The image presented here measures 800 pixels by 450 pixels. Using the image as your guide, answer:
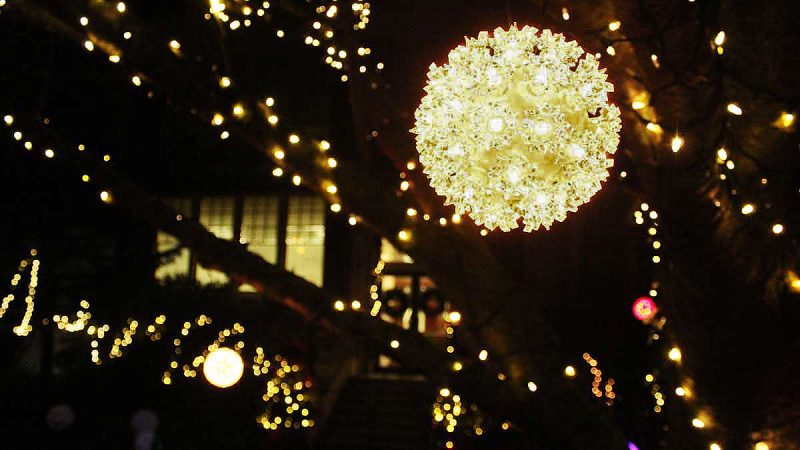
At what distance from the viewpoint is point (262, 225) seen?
1308 cm

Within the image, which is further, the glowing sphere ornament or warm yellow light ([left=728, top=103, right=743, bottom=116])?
warm yellow light ([left=728, top=103, right=743, bottom=116])

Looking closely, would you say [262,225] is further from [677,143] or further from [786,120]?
[786,120]

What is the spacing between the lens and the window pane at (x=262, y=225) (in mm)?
13000

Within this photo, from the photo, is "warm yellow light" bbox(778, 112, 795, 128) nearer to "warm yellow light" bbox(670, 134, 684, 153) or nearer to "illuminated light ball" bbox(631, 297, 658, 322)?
"warm yellow light" bbox(670, 134, 684, 153)

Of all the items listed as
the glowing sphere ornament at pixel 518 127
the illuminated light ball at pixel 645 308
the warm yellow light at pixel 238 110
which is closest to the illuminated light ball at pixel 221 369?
the warm yellow light at pixel 238 110

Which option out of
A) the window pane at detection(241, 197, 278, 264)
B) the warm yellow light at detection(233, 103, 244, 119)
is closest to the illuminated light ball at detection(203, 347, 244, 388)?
the window pane at detection(241, 197, 278, 264)

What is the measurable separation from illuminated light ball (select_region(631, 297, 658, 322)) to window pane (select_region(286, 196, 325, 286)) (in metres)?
5.72

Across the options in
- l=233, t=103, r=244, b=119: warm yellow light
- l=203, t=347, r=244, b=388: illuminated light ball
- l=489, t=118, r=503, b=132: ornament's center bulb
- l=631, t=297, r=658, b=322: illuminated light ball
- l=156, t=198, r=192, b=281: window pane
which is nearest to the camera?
l=489, t=118, r=503, b=132: ornament's center bulb

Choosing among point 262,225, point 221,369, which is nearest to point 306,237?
point 262,225

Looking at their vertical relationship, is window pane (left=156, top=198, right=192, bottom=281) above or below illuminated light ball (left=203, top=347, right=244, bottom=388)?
above

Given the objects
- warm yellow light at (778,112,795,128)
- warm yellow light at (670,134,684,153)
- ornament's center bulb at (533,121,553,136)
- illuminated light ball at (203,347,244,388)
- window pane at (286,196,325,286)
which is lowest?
illuminated light ball at (203,347,244,388)

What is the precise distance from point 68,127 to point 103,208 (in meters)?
1.38

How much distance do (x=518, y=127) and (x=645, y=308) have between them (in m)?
9.57

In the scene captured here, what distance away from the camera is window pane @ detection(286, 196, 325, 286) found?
12805 mm
